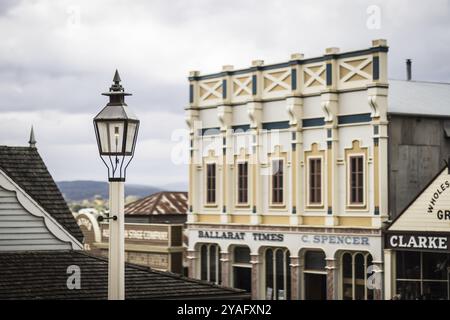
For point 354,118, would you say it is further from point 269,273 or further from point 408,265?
point 269,273

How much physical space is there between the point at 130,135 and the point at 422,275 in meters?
26.8

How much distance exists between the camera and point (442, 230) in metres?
33.9

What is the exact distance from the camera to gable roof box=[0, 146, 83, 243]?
2058cm

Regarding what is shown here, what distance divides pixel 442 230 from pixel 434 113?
20.9ft

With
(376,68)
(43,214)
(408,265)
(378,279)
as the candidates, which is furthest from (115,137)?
(376,68)

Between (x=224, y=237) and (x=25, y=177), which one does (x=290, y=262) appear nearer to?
(x=224, y=237)

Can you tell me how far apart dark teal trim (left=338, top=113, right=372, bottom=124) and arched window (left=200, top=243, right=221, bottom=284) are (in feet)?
32.4

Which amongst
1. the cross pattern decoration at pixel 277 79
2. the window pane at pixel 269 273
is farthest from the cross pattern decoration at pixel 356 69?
the window pane at pixel 269 273

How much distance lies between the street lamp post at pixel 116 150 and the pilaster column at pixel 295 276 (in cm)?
3059

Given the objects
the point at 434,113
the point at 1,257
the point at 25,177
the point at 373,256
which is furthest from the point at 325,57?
the point at 1,257

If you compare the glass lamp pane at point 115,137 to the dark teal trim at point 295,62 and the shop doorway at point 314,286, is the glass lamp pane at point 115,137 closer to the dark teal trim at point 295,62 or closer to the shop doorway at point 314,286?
the dark teal trim at point 295,62

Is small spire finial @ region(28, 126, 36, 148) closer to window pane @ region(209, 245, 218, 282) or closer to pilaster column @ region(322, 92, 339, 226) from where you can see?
pilaster column @ region(322, 92, 339, 226)

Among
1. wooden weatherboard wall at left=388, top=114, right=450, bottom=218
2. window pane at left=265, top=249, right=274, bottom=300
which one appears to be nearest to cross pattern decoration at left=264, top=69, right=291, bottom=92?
wooden weatherboard wall at left=388, top=114, right=450, bottom=218
